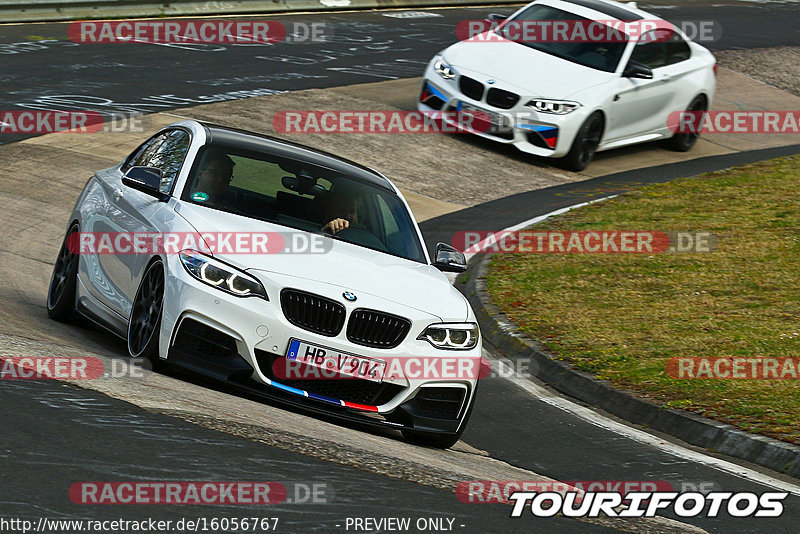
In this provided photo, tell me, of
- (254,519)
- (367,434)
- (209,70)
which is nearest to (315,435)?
(367,434)

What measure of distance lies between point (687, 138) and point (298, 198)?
1297 cm

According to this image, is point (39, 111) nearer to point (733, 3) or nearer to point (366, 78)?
point (366, 78)

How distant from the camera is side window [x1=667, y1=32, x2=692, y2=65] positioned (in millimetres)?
19391

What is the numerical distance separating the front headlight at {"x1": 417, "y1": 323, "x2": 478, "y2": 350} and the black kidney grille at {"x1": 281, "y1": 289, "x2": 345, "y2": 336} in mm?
548

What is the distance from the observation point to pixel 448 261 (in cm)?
866

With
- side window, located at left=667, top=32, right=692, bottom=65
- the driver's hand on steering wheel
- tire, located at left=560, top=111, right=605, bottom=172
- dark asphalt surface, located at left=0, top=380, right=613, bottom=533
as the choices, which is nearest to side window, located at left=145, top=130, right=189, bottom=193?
the driver's hand on steering wheel

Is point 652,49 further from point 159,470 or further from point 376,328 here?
point 159,470

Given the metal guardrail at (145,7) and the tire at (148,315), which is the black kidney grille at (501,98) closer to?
the metal guardrail at (145,7)

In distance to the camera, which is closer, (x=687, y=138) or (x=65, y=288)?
(x=65, y=288)

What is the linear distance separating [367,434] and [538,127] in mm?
10600

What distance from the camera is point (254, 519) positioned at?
518 cm

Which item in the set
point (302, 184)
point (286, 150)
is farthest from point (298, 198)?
point (286, 150)

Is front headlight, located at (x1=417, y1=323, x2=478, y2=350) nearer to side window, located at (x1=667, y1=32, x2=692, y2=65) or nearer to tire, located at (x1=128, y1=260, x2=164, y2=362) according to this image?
tire, located at (x1=128, y1=260, x2=164, y2=362)

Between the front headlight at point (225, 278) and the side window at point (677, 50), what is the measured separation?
1353cm
